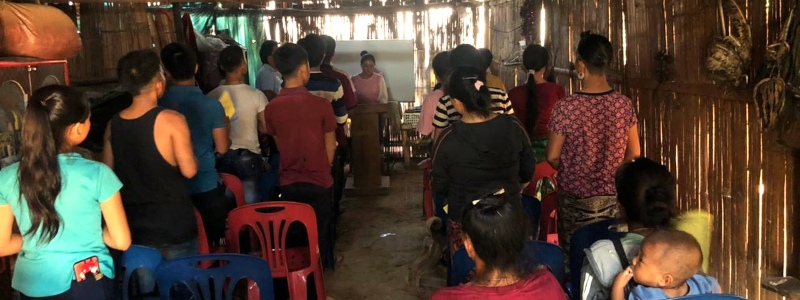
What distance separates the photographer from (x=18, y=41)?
3352 mm

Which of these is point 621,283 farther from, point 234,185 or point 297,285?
point 234,185

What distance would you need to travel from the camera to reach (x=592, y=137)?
3447 millimetres

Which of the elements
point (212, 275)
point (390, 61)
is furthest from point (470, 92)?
point (390, 61)

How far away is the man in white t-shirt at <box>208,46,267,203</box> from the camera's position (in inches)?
182

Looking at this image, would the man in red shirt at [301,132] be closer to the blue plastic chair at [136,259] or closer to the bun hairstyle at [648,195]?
the blue plastic chair at [136,259]

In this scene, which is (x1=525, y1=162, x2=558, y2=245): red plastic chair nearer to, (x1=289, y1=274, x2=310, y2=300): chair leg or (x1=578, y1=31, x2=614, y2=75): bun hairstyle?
(x1=578, y1=31, x2=614, y2=75): bun hairstyle

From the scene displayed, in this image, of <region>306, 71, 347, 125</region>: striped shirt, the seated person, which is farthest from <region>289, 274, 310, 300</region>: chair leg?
the seated person

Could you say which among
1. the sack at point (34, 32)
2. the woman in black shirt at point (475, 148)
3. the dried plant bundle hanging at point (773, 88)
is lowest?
the woman in black shirt at point (475, 148)

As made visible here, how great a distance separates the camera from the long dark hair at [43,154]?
234 cm

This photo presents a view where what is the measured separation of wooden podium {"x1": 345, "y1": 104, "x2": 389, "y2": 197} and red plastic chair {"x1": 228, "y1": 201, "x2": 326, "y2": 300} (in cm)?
348

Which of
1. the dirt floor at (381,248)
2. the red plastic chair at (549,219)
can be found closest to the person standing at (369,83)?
the dirt floor at (381,248)

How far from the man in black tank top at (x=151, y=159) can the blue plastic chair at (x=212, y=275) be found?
48 cm

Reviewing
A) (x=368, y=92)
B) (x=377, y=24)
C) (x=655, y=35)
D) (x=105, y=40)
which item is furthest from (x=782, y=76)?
(x=377, y=24)

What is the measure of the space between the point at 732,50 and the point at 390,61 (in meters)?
7.06
